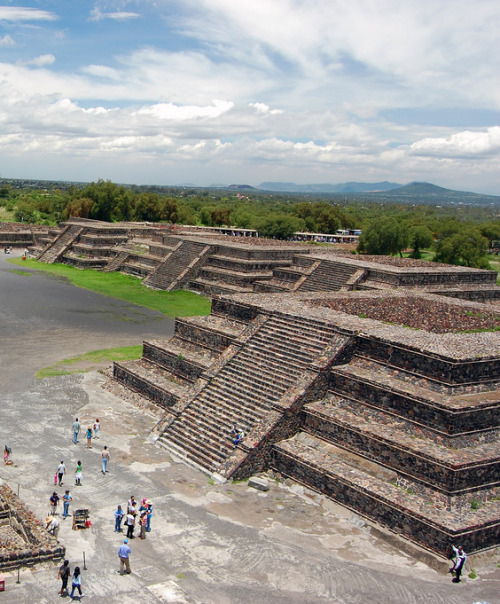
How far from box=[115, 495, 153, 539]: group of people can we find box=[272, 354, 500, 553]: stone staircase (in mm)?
3553

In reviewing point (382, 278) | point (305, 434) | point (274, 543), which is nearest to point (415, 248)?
point (382, 278)

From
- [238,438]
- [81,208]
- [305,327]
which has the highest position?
[81,208]

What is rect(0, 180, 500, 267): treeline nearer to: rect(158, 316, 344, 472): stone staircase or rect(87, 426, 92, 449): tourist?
rect(158, 316, 344, 472): stone staircase

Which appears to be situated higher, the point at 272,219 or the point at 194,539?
the point at 272,219

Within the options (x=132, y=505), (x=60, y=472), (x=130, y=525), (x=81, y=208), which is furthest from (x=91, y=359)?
(x=81, y=208)

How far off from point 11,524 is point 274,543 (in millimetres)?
4665

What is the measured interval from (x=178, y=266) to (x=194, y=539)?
1173 inches

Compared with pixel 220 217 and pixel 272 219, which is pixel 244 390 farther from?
pixel 220 217

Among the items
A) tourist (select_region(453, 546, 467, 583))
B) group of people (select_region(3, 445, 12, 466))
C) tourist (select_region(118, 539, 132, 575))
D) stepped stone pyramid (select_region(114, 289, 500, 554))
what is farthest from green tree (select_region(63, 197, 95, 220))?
tourist (select_region(453, 546, 467, 583))

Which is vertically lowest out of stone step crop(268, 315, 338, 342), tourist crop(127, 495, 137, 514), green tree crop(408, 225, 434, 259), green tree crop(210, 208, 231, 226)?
tourist crop(127, 495, 137, 514)

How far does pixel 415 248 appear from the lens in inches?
2255

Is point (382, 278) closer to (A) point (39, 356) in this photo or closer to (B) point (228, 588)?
(A) point (39, 356)

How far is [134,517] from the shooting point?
12164 mm

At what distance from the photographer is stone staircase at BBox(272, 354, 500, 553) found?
12125 millimetres
